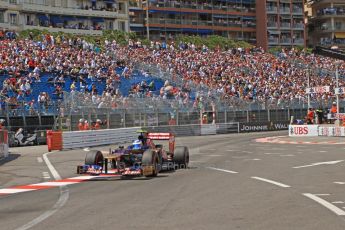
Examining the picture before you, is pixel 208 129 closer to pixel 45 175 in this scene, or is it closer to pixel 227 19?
pixel 45 175

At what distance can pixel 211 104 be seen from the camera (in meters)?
47.8

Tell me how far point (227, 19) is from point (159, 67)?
141 feet

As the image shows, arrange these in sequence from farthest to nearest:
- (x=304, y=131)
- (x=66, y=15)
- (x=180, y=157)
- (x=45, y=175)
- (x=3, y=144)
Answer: (x=66, y=15)
(x=304, y=131)
(x=3, y=144)
(x=180, y=157)
(x=45, y=175)

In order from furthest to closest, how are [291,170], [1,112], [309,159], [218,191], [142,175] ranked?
[1,112] < [309,159] < [291,170] < [142,175] < [218,191]

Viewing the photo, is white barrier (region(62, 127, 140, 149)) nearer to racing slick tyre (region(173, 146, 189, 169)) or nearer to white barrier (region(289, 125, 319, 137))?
white barrier (region(289, 125, 319, 137))

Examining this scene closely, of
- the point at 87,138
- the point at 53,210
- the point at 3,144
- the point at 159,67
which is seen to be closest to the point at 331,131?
the point at 87,138

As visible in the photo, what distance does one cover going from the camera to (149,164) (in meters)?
15.6

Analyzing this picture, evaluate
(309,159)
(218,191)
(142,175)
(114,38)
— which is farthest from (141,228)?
(114,38)

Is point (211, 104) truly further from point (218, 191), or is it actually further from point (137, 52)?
point (218, 191)

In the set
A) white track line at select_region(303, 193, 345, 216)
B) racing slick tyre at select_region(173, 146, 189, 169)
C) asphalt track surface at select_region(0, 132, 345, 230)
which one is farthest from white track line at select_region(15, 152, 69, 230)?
racing slick tyre at select_region(173, 146, 189, 169)

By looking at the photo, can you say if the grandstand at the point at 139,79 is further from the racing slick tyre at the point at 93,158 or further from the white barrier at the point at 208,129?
the racing slick tyre at the point at 93,158

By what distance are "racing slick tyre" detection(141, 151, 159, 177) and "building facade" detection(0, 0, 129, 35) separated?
47.3m

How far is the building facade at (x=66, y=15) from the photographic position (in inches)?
2438

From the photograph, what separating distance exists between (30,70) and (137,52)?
43.7 feet
